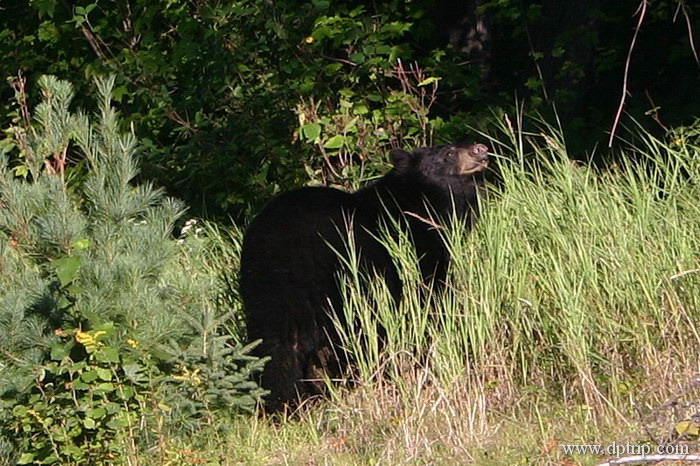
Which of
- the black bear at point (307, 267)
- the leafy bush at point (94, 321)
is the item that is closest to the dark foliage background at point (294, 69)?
the black bear at point (307, 267)

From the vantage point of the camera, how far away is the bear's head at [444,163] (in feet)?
26.7

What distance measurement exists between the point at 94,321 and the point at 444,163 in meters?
3.05

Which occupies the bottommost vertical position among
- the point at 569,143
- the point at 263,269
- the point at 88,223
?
the point at 569,143

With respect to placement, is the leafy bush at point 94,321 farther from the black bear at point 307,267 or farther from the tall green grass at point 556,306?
the tall green grass at point 556,306

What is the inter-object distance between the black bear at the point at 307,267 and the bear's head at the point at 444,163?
14.0 inches

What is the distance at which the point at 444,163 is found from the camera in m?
8.17

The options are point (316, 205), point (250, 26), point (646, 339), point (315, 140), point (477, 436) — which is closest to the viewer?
point (477, 436)

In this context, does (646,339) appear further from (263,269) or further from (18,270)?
(18,270)

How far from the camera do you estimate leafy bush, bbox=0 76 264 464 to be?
5922 millimetres

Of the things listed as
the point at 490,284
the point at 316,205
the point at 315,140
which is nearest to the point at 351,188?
the point at 315,140

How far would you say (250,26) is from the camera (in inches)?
410

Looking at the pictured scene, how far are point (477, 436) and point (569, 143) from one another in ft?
18.0

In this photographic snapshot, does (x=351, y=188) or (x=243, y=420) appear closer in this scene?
(x=243, y=420)

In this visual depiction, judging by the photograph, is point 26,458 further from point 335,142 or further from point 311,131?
point 335,142
